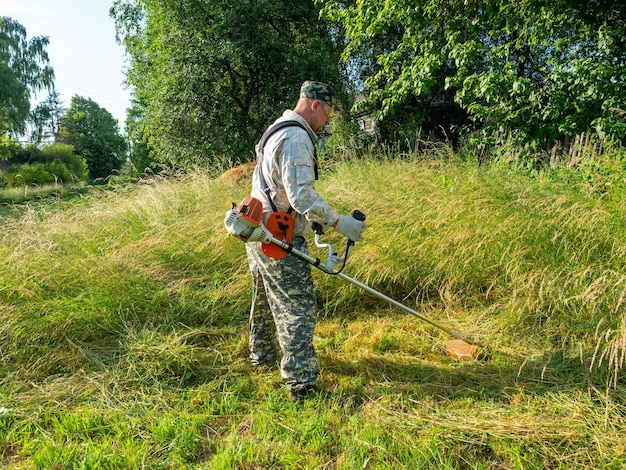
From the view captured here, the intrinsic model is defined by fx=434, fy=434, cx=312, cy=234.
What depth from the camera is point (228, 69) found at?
445 inches

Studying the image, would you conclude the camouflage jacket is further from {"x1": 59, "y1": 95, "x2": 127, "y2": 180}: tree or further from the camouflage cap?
{"x1": 59, "y1": 95, "x2": 127, "y2": 180}: tree

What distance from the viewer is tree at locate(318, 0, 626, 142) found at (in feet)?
17.6

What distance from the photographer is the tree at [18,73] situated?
24.6 m

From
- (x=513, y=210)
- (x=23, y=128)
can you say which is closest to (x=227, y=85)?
(x=513, y=210)

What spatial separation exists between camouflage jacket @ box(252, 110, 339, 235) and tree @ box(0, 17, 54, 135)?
28712 millimetres

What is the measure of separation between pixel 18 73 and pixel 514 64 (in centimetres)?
3010

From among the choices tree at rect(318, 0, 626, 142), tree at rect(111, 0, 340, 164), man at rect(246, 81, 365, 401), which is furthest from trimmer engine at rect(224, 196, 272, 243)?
tree at rect(111, 0, 340, 164)

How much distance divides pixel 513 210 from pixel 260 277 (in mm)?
2180

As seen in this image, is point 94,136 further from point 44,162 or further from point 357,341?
point 357,341

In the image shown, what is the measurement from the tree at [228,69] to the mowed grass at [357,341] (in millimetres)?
7044

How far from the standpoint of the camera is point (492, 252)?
3.46m

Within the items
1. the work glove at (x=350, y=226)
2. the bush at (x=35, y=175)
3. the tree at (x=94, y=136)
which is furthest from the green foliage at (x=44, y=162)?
the work glove at (x=350, y=226)

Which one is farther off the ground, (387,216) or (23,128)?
(23,128)

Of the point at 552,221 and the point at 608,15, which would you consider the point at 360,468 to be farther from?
the point at 608,15
